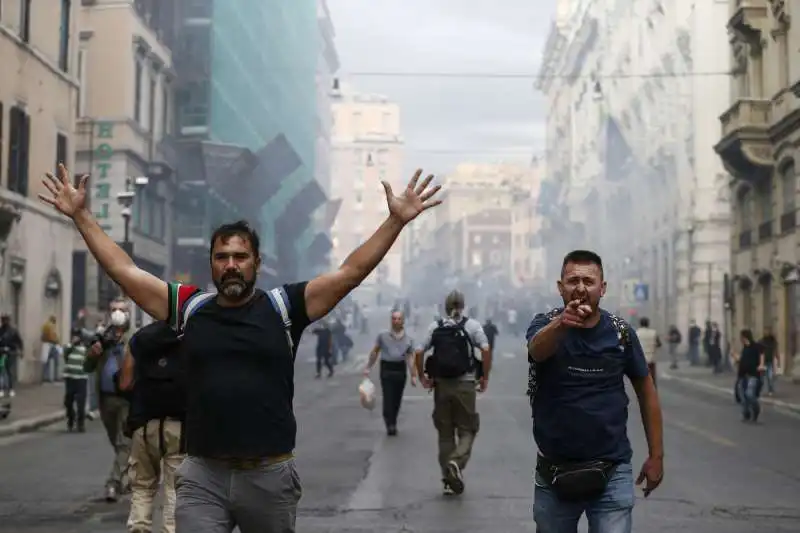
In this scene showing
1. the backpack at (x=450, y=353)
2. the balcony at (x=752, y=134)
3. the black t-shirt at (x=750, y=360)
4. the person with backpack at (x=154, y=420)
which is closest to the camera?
the person with backpack at (x=154, y=420)

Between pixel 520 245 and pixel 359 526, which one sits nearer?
pixel 359 526

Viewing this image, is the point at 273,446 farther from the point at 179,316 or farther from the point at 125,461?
the point at 125,461

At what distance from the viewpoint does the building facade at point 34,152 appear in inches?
1095

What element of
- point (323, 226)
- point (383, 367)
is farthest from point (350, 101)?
point (383, 367)

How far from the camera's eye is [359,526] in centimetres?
929

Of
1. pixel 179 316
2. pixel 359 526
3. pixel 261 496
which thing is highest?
pixel 179 316

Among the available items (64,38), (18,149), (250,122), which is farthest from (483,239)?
(18,149)

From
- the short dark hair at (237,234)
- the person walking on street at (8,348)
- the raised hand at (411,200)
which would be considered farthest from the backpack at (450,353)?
the person walking on street at (8,348)

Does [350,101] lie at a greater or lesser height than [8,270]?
greater

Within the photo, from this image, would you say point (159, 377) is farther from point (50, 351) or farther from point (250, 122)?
point (250, 122)

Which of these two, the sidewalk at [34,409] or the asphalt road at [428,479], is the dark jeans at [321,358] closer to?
the sidewalk at [34,409]

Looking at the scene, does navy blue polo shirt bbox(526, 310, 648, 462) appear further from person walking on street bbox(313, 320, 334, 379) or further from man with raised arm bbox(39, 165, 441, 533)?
person walking on street bbox(313, 320, 334, 379)

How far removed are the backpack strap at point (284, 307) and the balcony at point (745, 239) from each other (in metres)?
35.2

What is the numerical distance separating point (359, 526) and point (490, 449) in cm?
624
